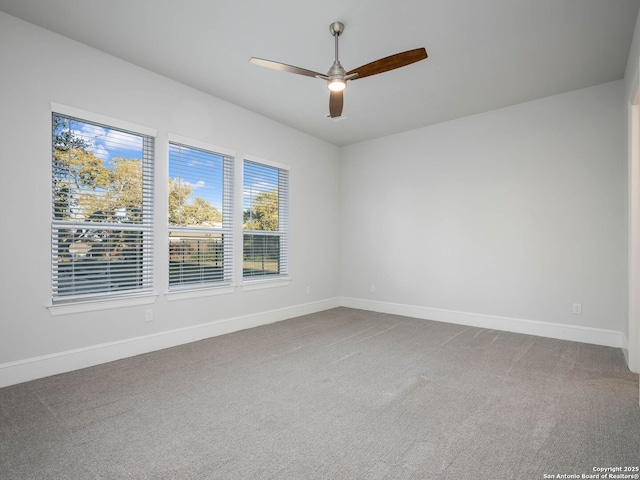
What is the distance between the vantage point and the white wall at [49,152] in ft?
9.16

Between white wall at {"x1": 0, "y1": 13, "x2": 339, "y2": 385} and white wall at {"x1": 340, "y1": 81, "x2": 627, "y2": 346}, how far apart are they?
7.53 ft

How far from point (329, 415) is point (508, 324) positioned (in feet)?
10.7

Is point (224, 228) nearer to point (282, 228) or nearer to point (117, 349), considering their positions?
point (282, 228)

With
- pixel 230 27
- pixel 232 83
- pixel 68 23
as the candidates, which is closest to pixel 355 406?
pixel 230 27

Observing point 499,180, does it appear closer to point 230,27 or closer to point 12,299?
point 230,27

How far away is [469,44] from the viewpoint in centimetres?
310

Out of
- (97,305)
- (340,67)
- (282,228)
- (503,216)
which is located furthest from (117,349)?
(503,216)

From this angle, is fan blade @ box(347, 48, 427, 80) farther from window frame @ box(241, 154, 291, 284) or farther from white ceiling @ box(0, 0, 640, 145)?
window frame @ box(241, 154, 291, 284)

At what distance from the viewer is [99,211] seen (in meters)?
3.31

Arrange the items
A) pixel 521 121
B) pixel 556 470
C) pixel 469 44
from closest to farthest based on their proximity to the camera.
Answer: pixel 556 470
pixel 469 44
pixel 521 121

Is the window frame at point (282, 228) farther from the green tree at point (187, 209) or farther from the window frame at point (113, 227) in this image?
the window frame at point (113, 227)

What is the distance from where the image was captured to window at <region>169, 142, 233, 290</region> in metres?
3.96

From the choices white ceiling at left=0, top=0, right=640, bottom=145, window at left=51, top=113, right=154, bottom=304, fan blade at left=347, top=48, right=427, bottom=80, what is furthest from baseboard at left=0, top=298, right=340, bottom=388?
fan blade at left=347, top=48, right=427, bottom=80

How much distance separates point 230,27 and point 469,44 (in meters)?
2.11
